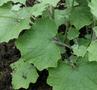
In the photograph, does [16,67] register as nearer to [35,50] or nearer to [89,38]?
[35,50]

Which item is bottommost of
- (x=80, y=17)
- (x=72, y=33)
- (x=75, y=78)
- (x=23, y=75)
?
(x=23, y=75)

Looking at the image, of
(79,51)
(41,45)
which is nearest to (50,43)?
(41,45)

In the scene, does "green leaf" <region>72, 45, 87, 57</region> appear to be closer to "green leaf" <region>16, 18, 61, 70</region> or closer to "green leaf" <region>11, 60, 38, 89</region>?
"green leaf" <region>16, 18, 61, 70</region>

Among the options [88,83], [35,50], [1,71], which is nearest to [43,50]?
[35,50]

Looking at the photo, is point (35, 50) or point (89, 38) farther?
point (89, 38)

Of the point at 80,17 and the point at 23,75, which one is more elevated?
the point at 80,17

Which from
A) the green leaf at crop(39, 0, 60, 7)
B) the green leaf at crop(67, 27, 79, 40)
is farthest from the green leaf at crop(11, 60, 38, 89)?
the green leaf at crop(39, 0, 60, 7)

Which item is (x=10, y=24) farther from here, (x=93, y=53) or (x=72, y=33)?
(x=93, y=53)
